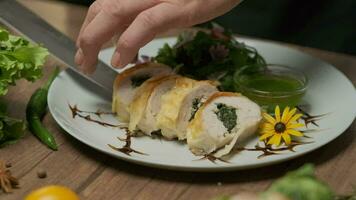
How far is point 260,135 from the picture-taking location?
1.50 meters

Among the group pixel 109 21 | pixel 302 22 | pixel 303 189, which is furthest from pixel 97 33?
pixel 302 22

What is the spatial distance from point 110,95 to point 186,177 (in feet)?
1.30

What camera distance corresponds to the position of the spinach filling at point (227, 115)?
1.45 metres

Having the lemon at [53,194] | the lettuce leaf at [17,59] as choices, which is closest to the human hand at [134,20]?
the lettuce leaf at [17,59]

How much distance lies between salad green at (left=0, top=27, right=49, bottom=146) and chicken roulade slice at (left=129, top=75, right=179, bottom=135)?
0.71 feet

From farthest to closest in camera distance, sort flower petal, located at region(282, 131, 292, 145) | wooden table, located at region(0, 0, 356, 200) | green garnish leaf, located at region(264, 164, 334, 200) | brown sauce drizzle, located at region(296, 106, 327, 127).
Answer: brown sauce drizzle, located at region(296, 106, 327, 127)
flower petal, located at region(282, 131, 292, 145)
wooden table, located at region(0, 0, 356, 200)
green garnish leaf, located at region(264, 164, 334, 200)

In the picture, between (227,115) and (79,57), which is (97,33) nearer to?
(79,57)

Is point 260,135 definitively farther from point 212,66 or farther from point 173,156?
point 212,66

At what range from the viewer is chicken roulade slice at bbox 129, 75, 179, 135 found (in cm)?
150

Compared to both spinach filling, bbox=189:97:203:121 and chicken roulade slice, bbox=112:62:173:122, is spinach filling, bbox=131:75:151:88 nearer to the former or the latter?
chicken roulade slice, bbox=112:62:173:122

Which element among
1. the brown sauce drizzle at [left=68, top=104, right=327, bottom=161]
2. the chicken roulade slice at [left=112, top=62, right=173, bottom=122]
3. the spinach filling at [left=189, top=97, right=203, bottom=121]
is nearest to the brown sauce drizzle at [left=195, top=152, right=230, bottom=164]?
the brown sauce drizzle at [left=68, top=104, right=327, bottom=161]

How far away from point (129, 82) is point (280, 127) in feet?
1.17

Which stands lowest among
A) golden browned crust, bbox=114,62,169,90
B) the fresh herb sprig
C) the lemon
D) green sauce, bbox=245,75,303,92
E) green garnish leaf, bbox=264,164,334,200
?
the fresh herb sprig

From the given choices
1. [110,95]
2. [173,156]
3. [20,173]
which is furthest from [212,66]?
[20,173]
